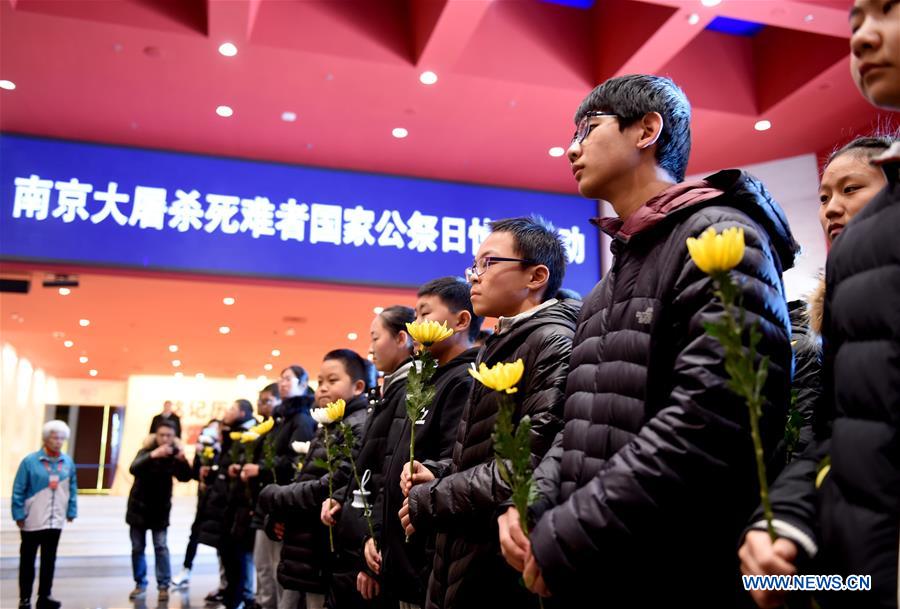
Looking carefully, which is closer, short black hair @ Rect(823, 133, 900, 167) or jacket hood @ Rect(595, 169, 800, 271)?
jacket hood @ Rect(595, 169, 800, 271)

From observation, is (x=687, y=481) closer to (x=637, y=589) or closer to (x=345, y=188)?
(x=637, y=589)

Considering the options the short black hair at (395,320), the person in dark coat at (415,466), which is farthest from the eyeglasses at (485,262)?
the short black hair at (395,320)

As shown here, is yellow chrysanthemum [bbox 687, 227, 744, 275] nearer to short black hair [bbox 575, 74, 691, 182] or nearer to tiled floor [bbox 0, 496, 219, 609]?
short black hair [bbox 575, 74, 691, 182]

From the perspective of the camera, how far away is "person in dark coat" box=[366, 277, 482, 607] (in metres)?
2.43

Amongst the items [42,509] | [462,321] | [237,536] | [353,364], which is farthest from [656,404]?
[42,509]

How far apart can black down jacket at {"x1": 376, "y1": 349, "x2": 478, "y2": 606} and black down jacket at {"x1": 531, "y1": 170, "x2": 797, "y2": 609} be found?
1.06 metres

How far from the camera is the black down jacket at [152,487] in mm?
6453

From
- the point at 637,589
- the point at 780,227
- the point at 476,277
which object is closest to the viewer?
the point at 637,589

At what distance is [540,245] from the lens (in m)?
2.35

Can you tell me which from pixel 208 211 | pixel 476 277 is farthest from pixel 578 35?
pixel 476 277

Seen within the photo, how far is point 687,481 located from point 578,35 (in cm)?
481

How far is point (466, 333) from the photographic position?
298 centimetres

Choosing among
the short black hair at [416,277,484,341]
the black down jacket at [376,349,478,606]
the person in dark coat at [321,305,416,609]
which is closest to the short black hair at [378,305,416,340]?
the person in dark coat at [321,305,416,609]

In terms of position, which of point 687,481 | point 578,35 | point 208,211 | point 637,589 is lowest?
point 637,589
